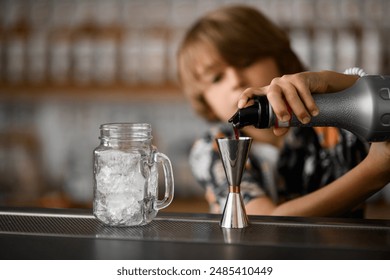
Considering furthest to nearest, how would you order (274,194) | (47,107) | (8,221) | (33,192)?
1. (47,107)
2. (33,192)
3. (274,194)
4. (8,221)

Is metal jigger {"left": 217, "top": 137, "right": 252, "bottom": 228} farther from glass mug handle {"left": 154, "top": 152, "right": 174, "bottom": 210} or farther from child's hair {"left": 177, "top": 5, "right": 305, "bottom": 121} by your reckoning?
child's hair {"left": 177, "top": 5, "right": 305, "bottom": 121}

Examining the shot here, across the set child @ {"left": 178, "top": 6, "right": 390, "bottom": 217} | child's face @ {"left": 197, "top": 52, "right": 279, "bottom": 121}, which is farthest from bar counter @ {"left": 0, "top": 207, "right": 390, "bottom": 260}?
child's face @ {"left": 197, "top": 52, "right": 279, "bottom": 121}

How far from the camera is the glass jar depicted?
696 millimetres

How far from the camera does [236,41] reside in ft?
4.72

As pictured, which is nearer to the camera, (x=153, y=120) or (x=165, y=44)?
(x=165, y=44)

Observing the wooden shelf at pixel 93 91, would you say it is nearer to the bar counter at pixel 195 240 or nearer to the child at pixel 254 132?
the child at pixel 254 132

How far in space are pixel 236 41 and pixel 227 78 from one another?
10cm

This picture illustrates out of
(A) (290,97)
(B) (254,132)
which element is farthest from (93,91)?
(A) (290,97)

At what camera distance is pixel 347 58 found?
7.82 ft

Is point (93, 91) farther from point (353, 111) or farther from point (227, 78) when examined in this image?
point (353, 111)

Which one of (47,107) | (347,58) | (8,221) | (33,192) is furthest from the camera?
(47,107)

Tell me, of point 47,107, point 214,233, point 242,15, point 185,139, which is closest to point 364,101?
point 214,233

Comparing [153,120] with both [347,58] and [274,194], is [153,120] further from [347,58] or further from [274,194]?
[274,194]
